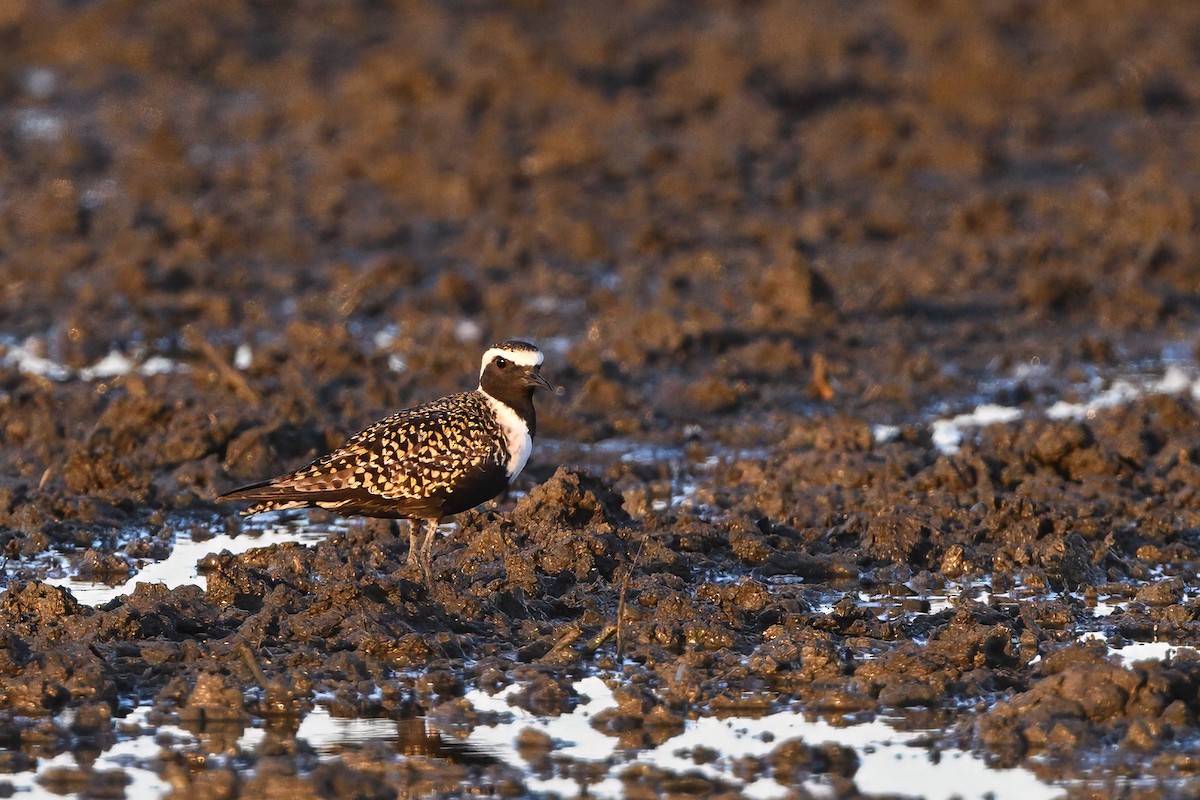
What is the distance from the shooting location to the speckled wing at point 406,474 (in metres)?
10.1

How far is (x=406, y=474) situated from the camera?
10.1m

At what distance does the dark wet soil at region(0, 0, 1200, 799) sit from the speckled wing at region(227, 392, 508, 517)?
1.02 feet

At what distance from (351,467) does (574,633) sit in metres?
1.68

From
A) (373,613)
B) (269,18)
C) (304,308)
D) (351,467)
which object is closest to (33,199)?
(304,308)

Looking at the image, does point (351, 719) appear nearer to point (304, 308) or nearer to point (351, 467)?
point (351, 467)

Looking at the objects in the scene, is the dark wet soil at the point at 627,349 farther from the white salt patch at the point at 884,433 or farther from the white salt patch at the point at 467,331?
the white salt patch at the point at 884,433

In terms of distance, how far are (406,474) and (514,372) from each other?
2.82 ft

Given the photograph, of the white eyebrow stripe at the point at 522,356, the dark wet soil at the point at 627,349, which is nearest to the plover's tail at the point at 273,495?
the dark wet soil at the point at 627,349

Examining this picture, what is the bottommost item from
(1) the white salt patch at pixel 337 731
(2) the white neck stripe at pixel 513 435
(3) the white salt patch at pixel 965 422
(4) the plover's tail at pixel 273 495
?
(1) the white salt patch at pixel 337 731

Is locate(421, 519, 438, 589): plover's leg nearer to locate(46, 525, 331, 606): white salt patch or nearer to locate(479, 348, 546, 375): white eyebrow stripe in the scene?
locate(479, 348, 546, 375): white eyebrow stripe

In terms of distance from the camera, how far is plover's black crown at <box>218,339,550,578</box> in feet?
33.1

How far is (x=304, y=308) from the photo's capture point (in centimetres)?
1616

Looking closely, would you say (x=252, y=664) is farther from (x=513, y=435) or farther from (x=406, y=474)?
(x=513, y=435)

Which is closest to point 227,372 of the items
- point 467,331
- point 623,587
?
point 467,331
